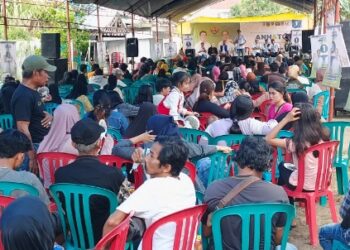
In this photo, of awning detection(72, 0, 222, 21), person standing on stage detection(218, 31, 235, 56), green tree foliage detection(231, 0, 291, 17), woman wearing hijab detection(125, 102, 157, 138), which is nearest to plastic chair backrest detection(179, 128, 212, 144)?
woman wearing hijab detection(125, 102, 157, 138)

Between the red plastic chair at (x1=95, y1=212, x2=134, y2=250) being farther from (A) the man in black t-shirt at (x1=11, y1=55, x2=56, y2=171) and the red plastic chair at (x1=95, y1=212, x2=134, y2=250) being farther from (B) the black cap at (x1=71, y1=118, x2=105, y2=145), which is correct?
(A) the man in black t-shirt at (x1=11, y1=55, x2=56, y2=171)

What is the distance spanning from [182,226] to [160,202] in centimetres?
16

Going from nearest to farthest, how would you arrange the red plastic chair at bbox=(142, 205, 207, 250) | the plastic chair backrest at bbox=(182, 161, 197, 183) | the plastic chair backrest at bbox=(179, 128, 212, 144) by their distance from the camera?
the red plastic chair at bbox=(142, 205, 207, 250), the plastic chair backrest at bbox=(182, 161, 197, 183), the plastic chair backrest at bbox=(179, 128, 212, 144)

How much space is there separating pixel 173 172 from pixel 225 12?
57.2 m

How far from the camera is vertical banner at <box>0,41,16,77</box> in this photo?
9.29 meters

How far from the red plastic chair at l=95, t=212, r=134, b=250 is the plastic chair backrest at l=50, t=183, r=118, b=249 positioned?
0.51 m

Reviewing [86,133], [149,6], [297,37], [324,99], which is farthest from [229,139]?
[149,6]

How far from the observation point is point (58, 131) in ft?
14.6

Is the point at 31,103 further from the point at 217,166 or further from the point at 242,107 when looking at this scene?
the point at 242,107

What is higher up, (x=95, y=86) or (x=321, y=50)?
(x=321, y=50)

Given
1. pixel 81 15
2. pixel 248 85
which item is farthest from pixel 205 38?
pixel 248 85

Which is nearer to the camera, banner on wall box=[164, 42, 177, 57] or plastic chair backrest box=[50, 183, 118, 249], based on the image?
plastic chair backrest box=[50, 183, 118, 249]

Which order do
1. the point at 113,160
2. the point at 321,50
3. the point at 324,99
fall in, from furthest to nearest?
the point at 324,99, the point at 321,50, the point at 113,160

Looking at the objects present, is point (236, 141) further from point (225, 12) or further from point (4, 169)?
point (225, 12)
